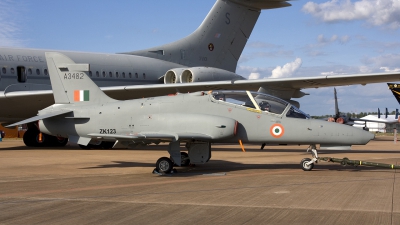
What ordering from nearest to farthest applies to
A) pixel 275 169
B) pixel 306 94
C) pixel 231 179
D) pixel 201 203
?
pixel 201 203, pixel 231 179, pixel 275 169, pixel 306 94

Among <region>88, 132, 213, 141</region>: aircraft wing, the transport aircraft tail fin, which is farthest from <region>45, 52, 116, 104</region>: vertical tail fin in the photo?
the transport aircraft tail fin

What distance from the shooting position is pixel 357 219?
20.3ft

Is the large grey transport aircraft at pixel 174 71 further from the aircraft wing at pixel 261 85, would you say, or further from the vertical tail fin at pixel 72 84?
the vertical tail fin at pixel 72 84

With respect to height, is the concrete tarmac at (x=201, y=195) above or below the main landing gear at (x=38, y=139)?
below

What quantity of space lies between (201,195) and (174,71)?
51.5ft

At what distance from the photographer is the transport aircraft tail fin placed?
26531 mm

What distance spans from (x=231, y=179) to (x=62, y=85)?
199 inches

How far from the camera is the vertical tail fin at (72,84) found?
1253cm

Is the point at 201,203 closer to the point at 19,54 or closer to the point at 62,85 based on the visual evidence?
the point at 62,85

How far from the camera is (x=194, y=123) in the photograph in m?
11.2

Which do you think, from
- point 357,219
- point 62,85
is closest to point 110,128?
point 62,85

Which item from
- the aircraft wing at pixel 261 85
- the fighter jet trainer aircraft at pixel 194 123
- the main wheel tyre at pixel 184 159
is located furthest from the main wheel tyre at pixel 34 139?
the main wheel tyre at pixel 184 159

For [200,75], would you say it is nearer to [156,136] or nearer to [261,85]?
[261,85]

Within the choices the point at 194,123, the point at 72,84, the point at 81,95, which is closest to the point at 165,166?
the point at 194,123
